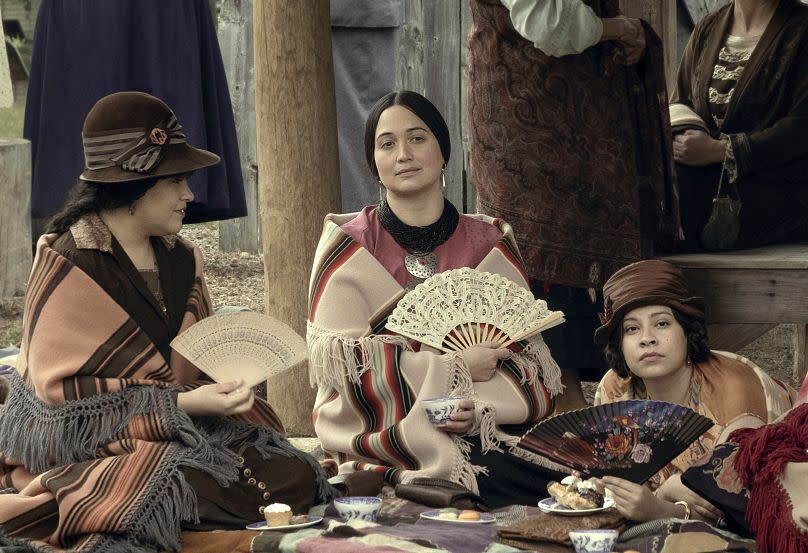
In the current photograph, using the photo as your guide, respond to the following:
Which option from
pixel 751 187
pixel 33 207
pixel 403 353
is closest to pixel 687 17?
pixel 751 187

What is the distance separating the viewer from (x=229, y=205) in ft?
24.1

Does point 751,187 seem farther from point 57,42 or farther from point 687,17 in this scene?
point 687,17

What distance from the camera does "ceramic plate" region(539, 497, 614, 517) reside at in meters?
4.52

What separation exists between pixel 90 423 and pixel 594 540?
158cm

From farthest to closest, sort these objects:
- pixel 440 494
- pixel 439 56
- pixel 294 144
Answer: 1. pixel 439 56
2. pixel 294 144
3. pixel 440 494

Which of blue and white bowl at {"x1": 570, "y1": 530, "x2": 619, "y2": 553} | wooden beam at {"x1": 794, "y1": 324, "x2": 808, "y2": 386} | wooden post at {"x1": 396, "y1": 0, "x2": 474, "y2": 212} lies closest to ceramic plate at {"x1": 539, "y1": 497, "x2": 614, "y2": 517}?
blue and white bowl at {"x1": 570, "y1": 530, "x2": 619, "y2": 553}

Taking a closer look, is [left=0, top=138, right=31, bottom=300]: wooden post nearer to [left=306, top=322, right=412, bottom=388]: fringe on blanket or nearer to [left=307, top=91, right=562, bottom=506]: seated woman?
[left=307, top=91, right=562, bottom=506]: seated woman

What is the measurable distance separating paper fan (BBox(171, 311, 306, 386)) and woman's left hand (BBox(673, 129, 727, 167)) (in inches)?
92.3

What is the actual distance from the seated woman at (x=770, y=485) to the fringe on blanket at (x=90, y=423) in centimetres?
162

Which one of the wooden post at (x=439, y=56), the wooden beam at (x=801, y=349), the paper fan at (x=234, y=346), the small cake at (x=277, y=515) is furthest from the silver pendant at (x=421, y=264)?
the wooden post at (x=439, y=56)

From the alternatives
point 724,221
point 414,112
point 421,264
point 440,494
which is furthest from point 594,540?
point 724,221

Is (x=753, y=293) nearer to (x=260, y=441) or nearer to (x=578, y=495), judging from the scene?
(x=578, y=495)

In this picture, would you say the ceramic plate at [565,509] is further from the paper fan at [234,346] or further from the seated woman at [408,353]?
the paper fan at [234,346]

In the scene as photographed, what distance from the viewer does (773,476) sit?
4156 mm
